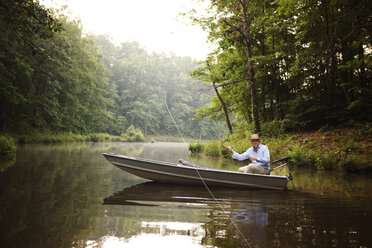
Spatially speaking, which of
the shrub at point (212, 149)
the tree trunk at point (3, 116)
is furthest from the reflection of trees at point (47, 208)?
the tree trunk at point (3, 116)

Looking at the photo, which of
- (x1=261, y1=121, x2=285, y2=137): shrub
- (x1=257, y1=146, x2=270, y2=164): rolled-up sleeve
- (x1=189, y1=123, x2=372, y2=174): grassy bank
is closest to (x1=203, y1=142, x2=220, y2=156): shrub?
(x1=189, y1=123, x2=372, y2=174): grassy bank

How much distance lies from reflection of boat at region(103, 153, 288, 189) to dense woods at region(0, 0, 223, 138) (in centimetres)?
204

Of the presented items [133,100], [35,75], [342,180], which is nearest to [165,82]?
[133,100]

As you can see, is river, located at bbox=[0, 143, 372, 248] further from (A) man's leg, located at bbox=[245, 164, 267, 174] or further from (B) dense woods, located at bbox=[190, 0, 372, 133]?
(B) dense woods, located at bbox=[190, 0, 372, 133]

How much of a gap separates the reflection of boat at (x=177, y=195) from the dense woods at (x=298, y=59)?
21.0ft

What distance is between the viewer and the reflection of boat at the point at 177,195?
553 cm

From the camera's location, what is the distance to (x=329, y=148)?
10500 mm

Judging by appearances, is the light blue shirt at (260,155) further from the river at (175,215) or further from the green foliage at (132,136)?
the green foliage at (132,136)

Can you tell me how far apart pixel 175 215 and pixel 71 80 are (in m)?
30.2

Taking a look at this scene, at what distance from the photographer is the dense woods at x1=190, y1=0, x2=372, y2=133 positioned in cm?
1127

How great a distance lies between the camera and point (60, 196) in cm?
540

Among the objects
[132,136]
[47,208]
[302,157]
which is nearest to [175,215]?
[47,208]

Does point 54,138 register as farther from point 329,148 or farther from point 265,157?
point 265,157

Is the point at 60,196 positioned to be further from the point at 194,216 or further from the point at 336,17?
the point at 336,17
